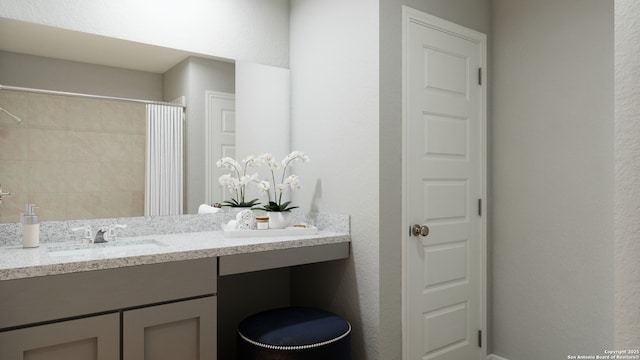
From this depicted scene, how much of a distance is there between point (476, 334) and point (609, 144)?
51.5 inches

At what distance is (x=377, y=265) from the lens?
216cm

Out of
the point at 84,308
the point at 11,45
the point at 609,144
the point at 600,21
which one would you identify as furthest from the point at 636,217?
the point at 11,45

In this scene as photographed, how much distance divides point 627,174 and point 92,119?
224 centimetres

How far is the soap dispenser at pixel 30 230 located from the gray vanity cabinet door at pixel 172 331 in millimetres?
576

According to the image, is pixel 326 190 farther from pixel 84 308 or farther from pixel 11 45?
pixel 11 45

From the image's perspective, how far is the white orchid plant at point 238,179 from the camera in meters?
2.43

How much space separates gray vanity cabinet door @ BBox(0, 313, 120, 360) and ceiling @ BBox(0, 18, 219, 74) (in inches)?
50.3

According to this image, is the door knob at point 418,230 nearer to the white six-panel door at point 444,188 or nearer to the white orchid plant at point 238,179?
the white six-panel door at point 444,188

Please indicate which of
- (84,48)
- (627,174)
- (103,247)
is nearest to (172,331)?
(103,247)

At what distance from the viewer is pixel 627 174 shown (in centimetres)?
122

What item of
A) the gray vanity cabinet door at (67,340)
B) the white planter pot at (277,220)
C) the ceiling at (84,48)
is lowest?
the gray vanity cabinet door at (67,340)

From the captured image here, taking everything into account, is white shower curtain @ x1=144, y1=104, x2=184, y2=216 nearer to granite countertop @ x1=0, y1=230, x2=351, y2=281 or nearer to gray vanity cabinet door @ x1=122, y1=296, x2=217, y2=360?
granite countertop @ x1=0, y1=230, x2=351, y2=281

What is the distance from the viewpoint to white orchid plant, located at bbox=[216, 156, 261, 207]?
2.43 metres

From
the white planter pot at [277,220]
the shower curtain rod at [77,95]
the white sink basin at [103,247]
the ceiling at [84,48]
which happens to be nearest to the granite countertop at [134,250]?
the white sink basin at [103,247]
